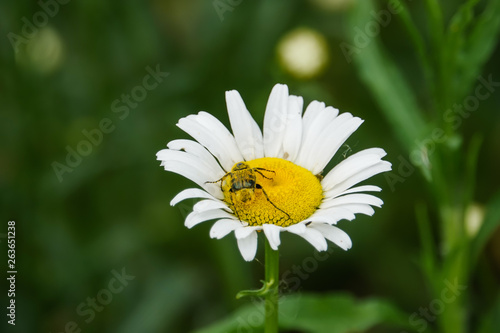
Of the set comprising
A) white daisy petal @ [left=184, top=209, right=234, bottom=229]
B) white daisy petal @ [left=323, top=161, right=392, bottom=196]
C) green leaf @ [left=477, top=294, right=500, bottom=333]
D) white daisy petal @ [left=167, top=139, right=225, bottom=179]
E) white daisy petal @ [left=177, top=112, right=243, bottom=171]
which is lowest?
green leaf @ [left=477, top=294, right=500, bottom=333]

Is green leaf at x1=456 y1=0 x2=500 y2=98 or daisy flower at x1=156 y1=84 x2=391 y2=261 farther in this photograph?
green leaf at x1=456 y1=0 x2=500 y2=98

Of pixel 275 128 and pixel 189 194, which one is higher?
pixel 275 128

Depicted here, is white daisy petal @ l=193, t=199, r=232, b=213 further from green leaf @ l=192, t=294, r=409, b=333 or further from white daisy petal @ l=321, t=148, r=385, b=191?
green leaf @ l=192, t=294, r=409, b=333

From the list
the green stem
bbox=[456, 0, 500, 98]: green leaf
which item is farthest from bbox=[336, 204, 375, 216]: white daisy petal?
bbox=[456, 0, 500, 98]: green leaf

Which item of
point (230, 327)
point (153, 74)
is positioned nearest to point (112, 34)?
point (153, 74)

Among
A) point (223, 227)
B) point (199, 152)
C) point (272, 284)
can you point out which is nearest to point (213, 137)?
point (199, 152)

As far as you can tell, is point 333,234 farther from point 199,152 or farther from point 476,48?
point 476,48
